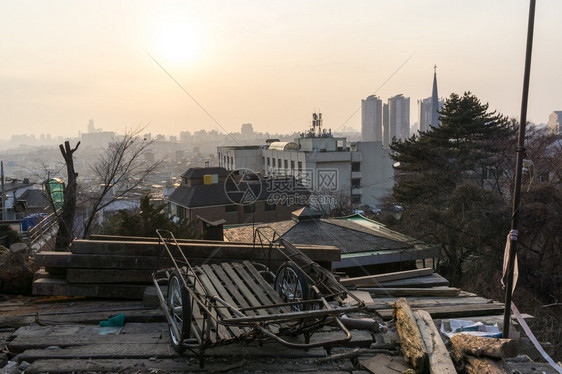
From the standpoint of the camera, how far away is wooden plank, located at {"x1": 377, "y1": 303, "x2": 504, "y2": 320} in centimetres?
505

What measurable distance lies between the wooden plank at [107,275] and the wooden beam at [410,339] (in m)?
3.36

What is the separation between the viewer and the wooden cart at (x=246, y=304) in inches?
135

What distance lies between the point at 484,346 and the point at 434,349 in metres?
0.45

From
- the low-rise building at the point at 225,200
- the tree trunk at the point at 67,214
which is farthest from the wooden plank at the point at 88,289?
the low-rise building at the point at 225,200

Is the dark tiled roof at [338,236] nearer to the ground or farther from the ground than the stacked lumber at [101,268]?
nearer to the ground

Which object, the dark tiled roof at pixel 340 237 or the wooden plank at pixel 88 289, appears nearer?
the wooden plank at pixel 88 289

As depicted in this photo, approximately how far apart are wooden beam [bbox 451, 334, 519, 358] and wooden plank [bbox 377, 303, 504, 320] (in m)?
1.29

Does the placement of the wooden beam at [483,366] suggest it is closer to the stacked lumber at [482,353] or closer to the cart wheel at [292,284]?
the stacked lumber at [482,353]

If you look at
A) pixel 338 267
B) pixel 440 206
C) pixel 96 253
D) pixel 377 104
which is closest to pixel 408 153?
pixel 440 206

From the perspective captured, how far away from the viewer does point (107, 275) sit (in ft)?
18.6

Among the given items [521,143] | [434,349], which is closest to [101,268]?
[434,349]

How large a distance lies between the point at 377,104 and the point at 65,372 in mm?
97592

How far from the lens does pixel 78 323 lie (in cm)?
491

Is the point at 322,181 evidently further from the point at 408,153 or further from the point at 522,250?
the point at 522,250
